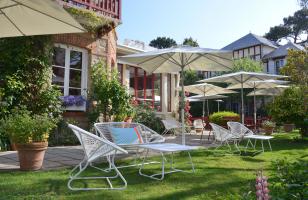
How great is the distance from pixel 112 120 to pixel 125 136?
4.53 m

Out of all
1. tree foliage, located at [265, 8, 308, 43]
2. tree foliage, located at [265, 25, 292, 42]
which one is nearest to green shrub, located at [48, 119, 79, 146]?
tree foliage, located at [265, 8, 308, 43]

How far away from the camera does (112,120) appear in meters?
10.1

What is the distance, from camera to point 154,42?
55.2 metres

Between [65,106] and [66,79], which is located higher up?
[66,79]

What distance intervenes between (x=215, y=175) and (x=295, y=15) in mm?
51226

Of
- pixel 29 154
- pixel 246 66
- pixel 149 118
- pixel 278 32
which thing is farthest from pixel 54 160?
pixel 278 32

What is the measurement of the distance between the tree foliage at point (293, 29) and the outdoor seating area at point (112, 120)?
131 feet

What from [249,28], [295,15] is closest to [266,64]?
[249,28]

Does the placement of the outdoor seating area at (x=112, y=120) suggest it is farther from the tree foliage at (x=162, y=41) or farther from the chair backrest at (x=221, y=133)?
the tree foliage at (x=162, y=41)

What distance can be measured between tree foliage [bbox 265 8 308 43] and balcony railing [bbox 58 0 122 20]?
150 feet

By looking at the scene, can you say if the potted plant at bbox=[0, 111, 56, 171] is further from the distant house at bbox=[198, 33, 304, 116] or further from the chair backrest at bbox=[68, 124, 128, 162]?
the distant house at bbox=[198, 33, 304, 116]

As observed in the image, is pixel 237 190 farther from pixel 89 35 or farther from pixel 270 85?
pixel 270 85

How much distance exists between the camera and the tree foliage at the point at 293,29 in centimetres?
4900

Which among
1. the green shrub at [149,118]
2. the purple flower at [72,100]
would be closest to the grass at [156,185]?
the purple flower at [72,100]
